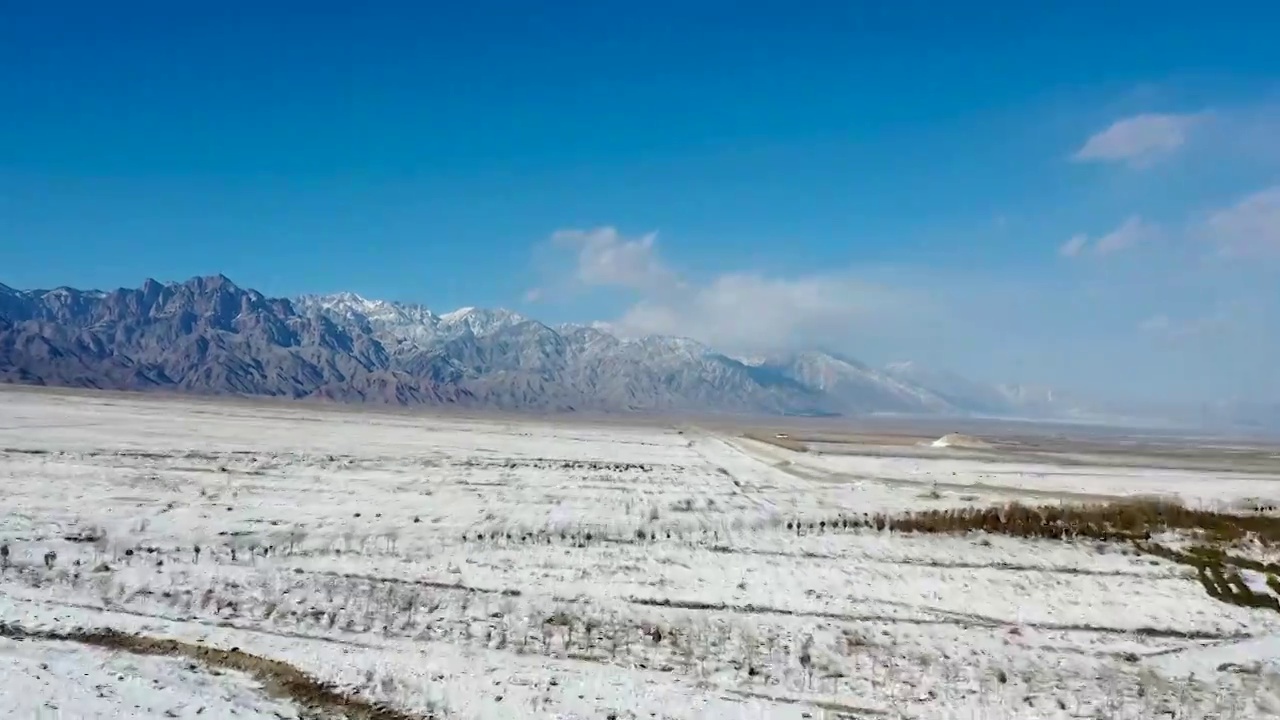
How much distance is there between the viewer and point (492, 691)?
11555mm

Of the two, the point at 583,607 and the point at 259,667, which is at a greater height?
the point at 583,607

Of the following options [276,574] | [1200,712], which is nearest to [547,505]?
[276,574]

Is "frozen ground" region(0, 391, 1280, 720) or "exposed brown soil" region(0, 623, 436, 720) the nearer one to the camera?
"exposed brown soil" region(0, 623, 436, 720)

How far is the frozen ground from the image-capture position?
11.8 metres

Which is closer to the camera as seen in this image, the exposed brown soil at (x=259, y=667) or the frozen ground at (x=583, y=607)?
the exposed brown soil at (x=259, y=667)

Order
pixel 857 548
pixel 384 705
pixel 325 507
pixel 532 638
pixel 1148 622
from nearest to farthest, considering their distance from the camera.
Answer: pixel 384 705 < pixel 532 638 < pixel 1148 622 < pixel 857 548 < pixel 325 507

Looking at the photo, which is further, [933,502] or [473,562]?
[933,502]

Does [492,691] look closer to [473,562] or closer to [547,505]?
[473,562]

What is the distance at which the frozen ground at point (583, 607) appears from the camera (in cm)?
1180

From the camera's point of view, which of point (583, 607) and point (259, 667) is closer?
point (259, 667)

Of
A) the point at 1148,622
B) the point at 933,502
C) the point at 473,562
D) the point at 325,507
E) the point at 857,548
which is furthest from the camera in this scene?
the point at 933,502

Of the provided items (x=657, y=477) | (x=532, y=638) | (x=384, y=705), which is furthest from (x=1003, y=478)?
(x=384, y=705)

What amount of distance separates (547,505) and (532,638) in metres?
15.1

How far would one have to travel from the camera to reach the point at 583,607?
16031 mm
